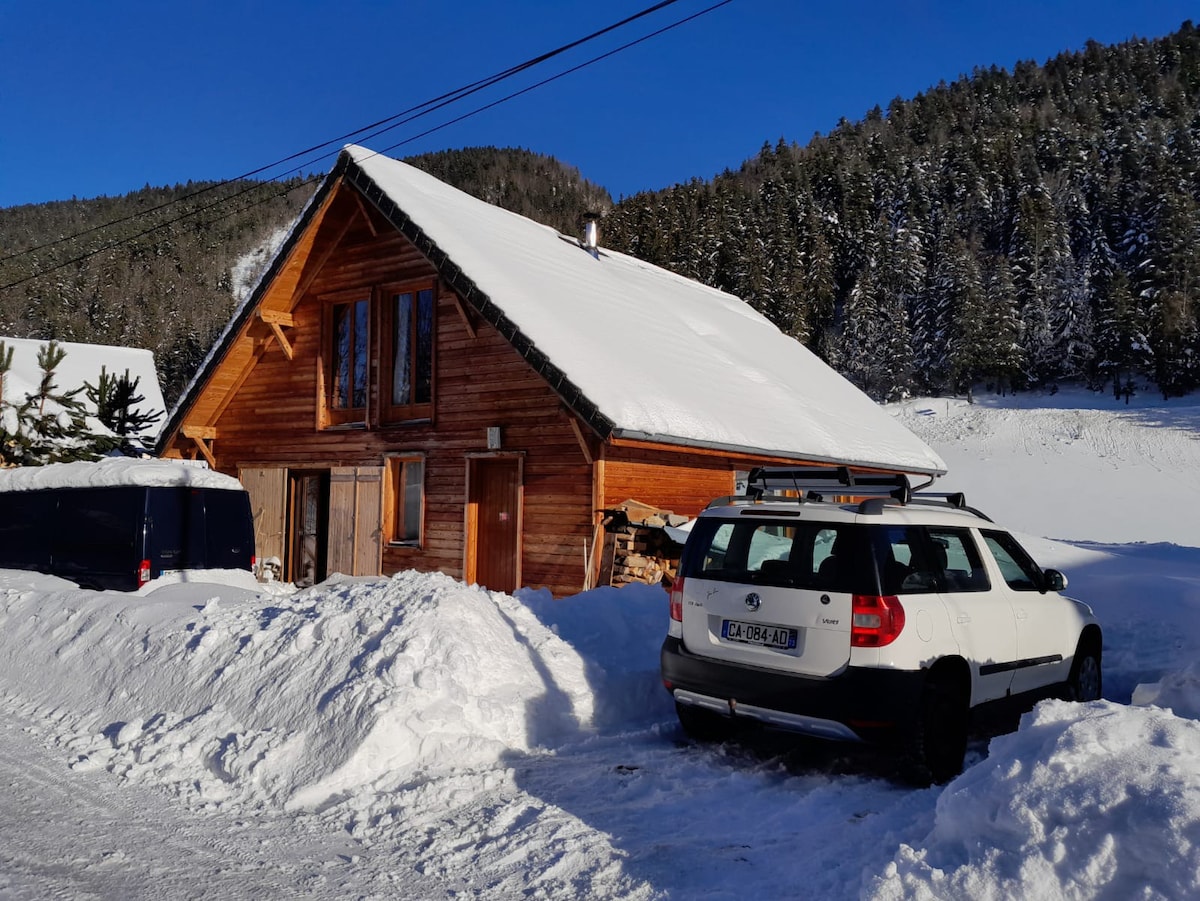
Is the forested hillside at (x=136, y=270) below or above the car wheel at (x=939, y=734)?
above

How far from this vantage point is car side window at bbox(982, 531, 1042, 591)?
6.67 metres

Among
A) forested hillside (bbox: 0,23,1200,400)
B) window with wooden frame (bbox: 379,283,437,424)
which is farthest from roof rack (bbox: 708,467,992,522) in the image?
forested hillside (bbox: 0,23,1200,400)

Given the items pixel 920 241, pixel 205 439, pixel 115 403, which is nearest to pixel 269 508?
pixel 205 439

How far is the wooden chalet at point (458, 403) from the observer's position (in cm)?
1278

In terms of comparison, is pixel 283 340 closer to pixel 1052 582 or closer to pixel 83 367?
pixel 1052 582

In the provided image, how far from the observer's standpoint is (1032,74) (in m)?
140

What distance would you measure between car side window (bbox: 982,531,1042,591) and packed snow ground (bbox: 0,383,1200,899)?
1.23 meters

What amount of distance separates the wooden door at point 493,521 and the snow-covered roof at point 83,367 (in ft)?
81.8

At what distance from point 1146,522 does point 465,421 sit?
101 feet

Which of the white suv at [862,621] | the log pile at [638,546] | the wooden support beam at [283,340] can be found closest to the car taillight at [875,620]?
the white suv at [862,621]

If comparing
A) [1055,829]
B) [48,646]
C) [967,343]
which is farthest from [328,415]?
[967,343]

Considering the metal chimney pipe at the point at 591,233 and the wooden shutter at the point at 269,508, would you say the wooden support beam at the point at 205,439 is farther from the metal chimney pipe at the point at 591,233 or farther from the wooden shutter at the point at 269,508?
the metal chimney pipe at the point at 591,233

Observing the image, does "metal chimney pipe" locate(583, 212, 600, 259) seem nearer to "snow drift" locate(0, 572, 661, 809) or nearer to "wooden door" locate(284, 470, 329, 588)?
"wooden door" locate(284, 470, 329, 588)

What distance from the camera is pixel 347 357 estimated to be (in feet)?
53.5
